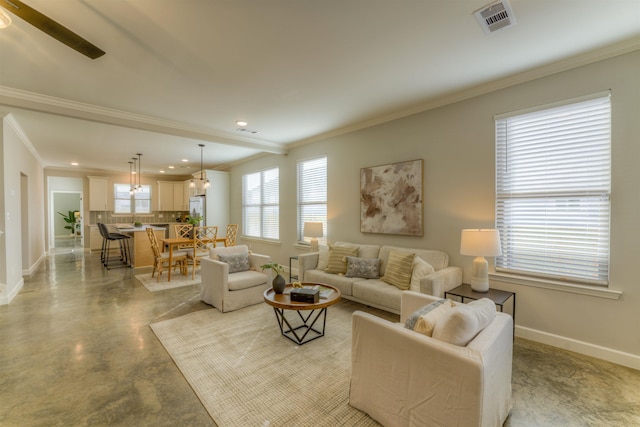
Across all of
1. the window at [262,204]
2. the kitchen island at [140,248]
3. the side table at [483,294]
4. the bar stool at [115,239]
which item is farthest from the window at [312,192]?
the bar stool at [115,239]

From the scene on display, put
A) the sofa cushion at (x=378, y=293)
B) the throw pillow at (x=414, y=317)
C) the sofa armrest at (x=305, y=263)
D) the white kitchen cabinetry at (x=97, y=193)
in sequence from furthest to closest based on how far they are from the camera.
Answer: the white kitchen cabinetry at (x=97, y=193) → the sofa armrest at (x=305, y=263) → the sofa cushion at (x=378, y=293) → the throw pillow at (x=414, y=317)

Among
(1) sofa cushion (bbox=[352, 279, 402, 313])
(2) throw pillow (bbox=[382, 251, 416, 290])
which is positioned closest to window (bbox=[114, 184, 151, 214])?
(1) sofa cushion (bbox=[352, 279, 402, 313])

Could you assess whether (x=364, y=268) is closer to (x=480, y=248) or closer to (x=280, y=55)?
(x=480, y=248)

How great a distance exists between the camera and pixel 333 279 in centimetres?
400

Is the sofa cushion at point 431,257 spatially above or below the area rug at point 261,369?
above

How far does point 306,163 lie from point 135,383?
4487 mm

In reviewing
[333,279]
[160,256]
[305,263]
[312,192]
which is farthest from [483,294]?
[160,256]

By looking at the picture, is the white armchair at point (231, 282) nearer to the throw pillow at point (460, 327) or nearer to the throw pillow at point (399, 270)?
the throw pillow at point (399, 270)

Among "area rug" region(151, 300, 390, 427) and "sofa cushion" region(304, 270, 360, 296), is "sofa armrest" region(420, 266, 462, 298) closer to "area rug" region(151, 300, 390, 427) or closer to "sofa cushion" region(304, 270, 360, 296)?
"area rug" region(151, 300, 390, 427)

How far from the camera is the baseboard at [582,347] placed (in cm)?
246

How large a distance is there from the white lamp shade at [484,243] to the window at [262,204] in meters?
4.38

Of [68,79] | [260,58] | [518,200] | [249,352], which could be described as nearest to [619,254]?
[518,200]

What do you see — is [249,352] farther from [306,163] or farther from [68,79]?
[306,163]

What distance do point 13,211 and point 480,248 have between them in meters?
6.81
